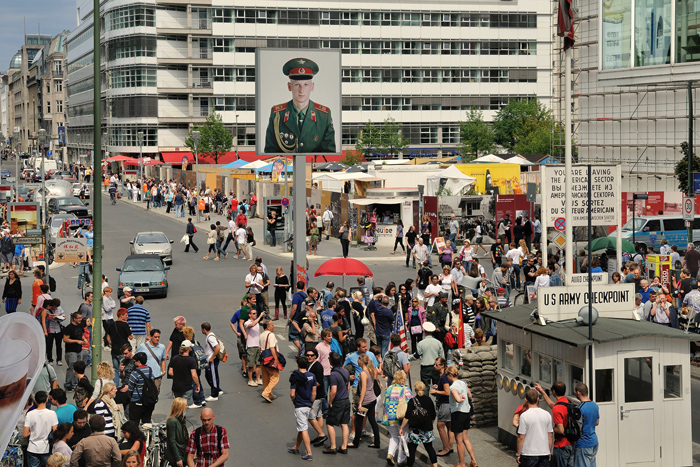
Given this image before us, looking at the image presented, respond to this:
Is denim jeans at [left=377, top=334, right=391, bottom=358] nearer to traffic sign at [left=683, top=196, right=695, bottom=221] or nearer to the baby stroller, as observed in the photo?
traffic sign at [left=683, top=196, right=695, bottom=221]

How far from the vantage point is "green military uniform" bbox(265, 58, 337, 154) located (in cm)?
2509

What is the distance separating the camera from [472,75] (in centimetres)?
9994

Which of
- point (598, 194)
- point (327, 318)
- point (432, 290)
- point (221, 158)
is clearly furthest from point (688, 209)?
point (221, 158)

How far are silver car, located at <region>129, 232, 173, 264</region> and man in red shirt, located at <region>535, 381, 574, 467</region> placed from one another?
24.9 metres

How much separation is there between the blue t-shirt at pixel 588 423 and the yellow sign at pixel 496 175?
3862 cm

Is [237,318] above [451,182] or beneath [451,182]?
beneath

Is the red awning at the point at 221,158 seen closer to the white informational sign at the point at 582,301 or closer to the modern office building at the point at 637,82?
the modern office building at the point at 637,82

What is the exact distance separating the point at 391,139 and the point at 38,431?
80.5 metres

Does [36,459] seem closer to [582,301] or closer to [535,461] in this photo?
[535,461]

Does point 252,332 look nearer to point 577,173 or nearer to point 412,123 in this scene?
point 577,173

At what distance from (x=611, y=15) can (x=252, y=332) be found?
2502 cm

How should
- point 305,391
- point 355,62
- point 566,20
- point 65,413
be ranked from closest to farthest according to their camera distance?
point 65,413 → point 305,391 → point 566,20 → point 355,62

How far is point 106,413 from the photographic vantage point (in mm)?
11391

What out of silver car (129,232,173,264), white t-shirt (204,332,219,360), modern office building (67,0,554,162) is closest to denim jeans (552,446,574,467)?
white t-shirt (204,332,219,360)
